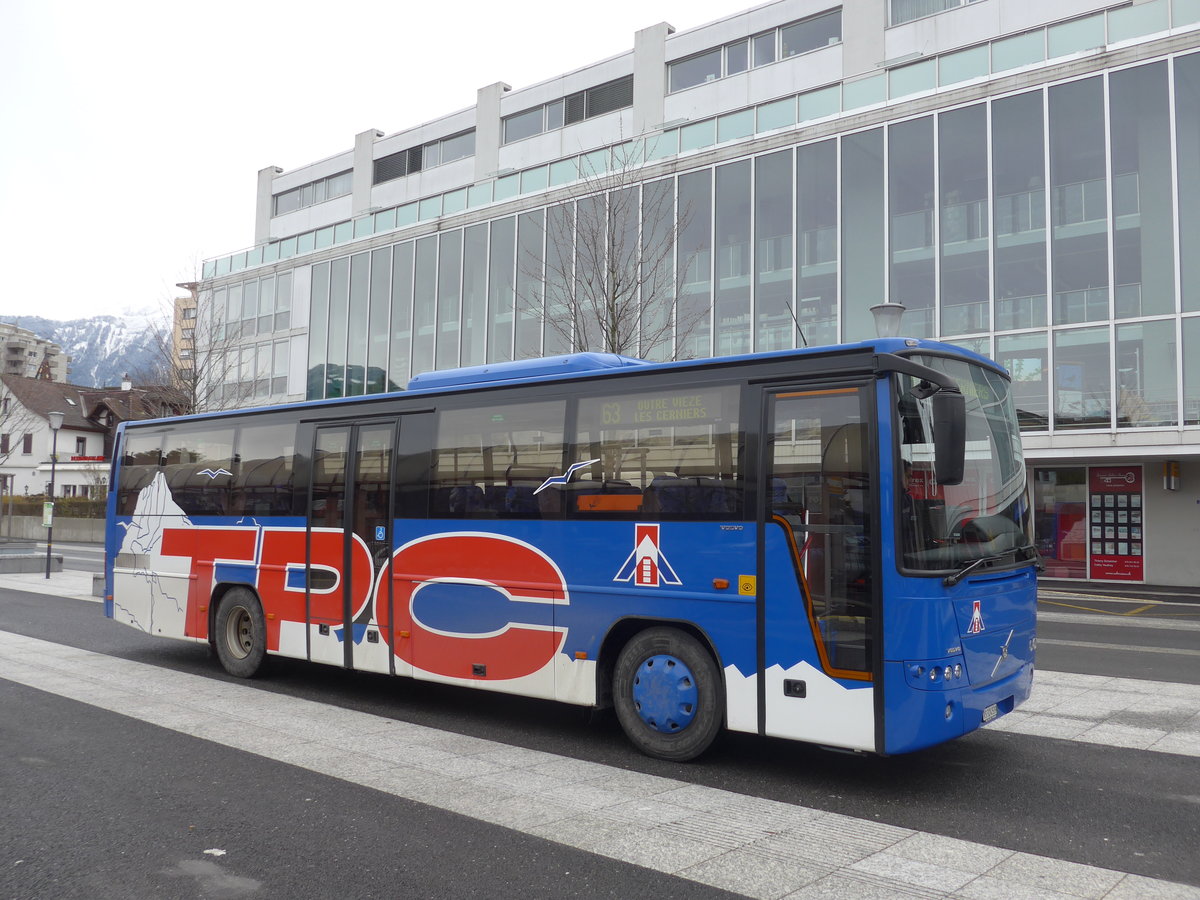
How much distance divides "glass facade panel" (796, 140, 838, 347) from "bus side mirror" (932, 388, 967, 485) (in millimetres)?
19035

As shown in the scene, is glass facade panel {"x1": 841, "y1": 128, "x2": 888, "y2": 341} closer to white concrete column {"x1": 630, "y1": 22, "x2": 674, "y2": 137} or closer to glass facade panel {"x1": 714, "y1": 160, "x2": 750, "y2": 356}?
glass facade panel {"x1": 714, "y1": 160, "x2": 750, "y2": 356}

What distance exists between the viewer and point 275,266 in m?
38.1

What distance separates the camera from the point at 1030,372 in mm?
22500

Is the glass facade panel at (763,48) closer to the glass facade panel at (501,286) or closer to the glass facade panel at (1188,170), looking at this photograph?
the glass facade panel at (501,286)

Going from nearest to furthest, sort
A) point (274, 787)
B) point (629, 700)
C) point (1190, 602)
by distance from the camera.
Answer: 1. point (274, 787)
2. point (629, 700)
3. point (1190, 602)

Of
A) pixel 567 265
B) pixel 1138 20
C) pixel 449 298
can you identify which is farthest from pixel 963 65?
pixel 449 298

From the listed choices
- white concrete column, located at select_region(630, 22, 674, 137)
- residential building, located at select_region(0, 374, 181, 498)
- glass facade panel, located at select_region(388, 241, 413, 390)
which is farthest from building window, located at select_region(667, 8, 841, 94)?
residential building, located at select_region(0, 374, 181, 498)

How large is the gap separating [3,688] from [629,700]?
22.2ft

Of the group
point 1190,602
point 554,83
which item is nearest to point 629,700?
point 1190,602

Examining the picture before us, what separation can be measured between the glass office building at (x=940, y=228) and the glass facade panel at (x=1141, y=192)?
0.15 ft

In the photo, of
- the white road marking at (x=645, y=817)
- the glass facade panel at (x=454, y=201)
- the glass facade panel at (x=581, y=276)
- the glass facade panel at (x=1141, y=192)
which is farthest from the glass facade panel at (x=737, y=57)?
the white road marking at (x=645, y=817)

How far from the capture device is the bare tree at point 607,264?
73.9ft

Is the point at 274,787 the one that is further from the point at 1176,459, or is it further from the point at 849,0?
the point at 849,0

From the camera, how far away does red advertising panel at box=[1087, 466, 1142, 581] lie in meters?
23.0
